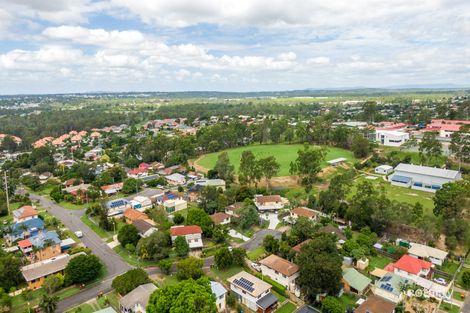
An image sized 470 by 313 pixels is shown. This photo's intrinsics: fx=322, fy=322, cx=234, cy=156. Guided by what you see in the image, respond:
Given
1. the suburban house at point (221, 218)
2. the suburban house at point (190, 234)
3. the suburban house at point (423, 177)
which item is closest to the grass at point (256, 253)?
the suburban house at point (190, 234)

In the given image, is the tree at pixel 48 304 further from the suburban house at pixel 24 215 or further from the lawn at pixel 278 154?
the lawn at pixel 278 154

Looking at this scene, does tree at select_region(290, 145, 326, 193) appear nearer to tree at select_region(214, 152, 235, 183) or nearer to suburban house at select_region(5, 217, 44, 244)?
tree at select_region(214, 152, 235, 183)

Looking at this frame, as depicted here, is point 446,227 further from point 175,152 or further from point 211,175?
point 175,152

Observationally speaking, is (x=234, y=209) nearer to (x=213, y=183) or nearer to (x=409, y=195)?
(x=213, y=183)

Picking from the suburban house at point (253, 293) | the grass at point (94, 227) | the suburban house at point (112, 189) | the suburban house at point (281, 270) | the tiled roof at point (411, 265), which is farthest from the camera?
the suburban house at point (112, 189)

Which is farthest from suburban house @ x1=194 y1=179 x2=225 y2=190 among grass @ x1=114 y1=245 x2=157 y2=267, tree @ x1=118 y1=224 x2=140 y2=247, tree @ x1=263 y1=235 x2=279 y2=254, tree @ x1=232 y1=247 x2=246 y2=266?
tree @ x1=232 y1=247 x2=246 y2=266
